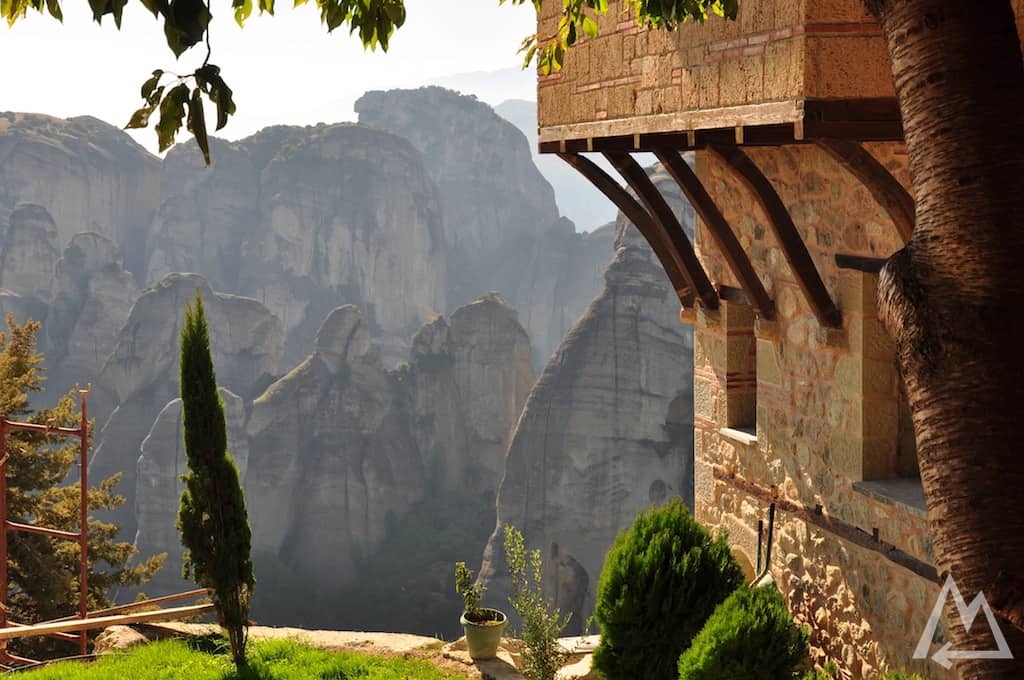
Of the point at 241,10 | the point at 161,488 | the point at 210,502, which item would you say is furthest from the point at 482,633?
the point at 161,488

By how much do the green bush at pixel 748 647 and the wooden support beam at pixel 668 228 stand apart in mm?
2978

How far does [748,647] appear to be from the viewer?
6973 mm

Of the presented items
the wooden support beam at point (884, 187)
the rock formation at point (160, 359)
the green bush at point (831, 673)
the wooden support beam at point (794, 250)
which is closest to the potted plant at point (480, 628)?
the green bush at point (831, 673)

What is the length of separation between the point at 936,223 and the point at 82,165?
83191 mm

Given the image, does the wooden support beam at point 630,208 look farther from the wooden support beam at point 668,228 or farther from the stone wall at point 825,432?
the stone wall at point 825,432

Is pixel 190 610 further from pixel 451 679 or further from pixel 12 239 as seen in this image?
pixel 12 239

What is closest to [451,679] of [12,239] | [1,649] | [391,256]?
[1,649]

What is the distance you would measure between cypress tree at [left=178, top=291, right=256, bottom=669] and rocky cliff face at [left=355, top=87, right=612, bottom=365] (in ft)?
256

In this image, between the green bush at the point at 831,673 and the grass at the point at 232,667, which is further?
the grass at the point at 232,667

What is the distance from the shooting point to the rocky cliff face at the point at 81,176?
75.4m

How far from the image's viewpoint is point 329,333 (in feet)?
180

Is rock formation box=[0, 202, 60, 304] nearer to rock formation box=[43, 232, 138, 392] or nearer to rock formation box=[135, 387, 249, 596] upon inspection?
rock formation box=[43, 232, 138, 392]

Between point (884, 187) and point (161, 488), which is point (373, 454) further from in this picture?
point (884, 187)

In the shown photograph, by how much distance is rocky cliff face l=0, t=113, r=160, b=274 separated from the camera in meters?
Answer: 75.4
